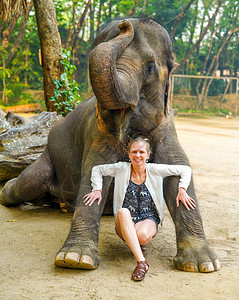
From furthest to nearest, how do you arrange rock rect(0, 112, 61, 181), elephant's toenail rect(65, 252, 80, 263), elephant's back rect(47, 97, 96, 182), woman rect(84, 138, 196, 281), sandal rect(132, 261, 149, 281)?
rock rect(0, 112, 61, 181) < elephant's back rect(47, 97, 96, 182) < woman rect(84, 138, 196, 281) < elephant's toenail rect(65, 252, 80, 263) < sandal rect(132, 261, 149, 281)

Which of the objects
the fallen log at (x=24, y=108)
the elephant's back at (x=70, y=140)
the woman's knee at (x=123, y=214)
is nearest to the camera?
the woman's knee at (x=123, y=214)

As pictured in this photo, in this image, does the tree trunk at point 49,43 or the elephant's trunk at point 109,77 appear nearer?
the elephant's trunk at point 109,77

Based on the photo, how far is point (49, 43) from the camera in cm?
657

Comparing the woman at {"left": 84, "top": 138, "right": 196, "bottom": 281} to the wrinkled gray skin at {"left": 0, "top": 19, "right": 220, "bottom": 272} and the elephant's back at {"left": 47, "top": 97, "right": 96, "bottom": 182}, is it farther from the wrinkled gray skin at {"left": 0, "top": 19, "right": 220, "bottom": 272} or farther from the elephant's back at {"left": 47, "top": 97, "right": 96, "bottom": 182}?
the elephant's back at {"left": 47, "top": 97, "right": 96, "bottom": 182}

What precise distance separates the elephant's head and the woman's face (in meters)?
0.18

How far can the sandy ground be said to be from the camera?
2326 millimetres

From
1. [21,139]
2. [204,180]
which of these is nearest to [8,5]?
[21,139]

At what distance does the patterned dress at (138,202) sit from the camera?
9.41 feet

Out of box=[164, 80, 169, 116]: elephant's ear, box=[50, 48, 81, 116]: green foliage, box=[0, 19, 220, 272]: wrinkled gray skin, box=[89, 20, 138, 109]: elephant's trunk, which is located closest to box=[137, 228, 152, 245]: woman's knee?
box=[0, 19, 220, 272]: wrinkled gray skin

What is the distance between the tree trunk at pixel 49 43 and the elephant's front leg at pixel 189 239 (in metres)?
4.10

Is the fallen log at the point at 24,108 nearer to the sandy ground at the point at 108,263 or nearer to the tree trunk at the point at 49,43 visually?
the tree trunk at the point at 49,43

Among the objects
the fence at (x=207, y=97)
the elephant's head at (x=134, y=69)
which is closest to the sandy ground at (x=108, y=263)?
the elephant's head at (x=134, y=69)

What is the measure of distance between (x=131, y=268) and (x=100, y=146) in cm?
94

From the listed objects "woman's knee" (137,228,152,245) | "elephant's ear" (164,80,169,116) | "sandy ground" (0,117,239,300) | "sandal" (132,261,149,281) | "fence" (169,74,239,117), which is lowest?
"fence" (169,74,239,117)
